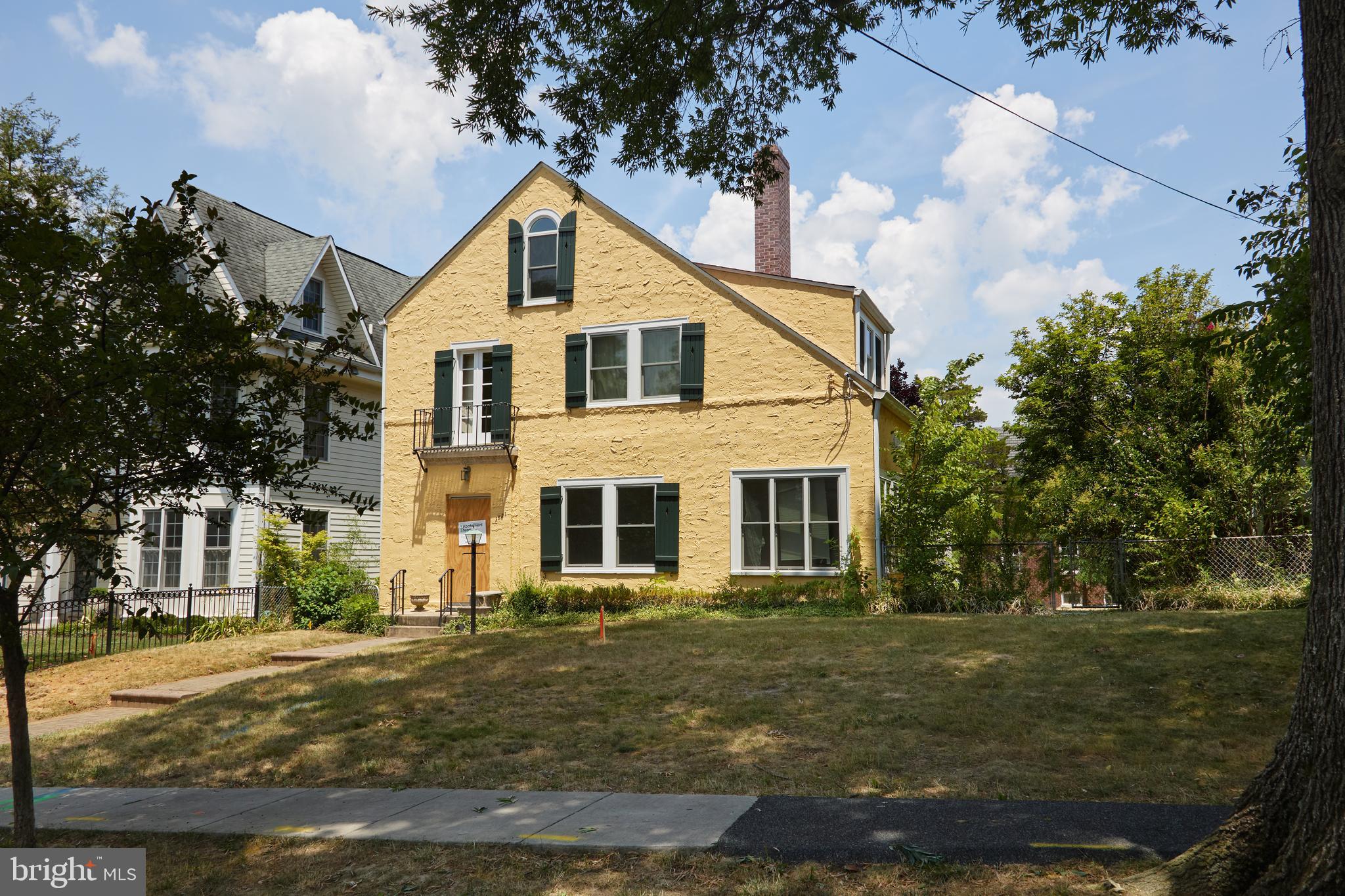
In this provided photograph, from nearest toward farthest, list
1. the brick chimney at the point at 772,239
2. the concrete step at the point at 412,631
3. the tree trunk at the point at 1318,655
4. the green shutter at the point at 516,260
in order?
the tree trunk at the point at 1318,655 → the concrete step at the point at 412,631 → the green shutter at the point at 516,260 → the brick chimney at the point at 772,239

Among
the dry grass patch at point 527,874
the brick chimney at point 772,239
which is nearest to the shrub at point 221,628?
the dry grass patch at point 527,874

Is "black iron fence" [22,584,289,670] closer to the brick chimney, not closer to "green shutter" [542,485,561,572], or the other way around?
"green shutter" [542,485,561,572]

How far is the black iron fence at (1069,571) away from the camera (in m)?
15.3

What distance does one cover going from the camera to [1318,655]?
4.21 meters

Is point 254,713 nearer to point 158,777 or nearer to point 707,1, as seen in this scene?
point 158,777

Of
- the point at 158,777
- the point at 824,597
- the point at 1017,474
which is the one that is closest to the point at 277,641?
the point at 158,777

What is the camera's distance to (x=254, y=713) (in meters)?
10.3

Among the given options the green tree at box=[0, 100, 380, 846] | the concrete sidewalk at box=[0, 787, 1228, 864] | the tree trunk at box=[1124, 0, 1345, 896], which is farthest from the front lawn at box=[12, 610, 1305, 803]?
the green tree at box=[0, 100, 380, 846]

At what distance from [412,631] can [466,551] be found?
2.26m

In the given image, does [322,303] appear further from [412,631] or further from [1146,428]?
[1146,428]

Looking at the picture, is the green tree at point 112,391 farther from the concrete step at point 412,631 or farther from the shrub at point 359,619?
the shrub at point 359,619

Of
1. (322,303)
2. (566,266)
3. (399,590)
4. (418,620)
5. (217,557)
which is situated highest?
(322,303)

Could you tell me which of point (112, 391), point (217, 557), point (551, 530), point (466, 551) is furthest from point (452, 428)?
point (112, 391)

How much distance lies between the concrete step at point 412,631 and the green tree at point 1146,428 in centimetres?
1227
